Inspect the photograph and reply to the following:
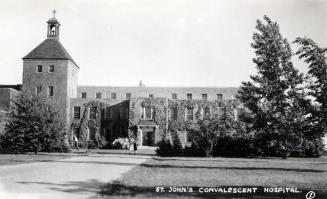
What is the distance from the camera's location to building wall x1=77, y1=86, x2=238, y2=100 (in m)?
51.3

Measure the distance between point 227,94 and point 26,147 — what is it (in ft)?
108

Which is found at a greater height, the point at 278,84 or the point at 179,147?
the point at 278,84

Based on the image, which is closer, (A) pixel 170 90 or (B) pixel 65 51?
(B) pixel 65 51

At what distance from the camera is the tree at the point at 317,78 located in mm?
13102

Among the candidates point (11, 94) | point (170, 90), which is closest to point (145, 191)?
point (11, 94)

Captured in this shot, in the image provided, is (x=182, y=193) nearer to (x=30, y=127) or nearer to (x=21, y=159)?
(x=21, y=159)

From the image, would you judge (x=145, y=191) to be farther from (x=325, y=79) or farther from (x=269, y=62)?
(x=269, y=62)

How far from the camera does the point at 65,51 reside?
42.7 m

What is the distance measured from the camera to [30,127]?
82.1ft

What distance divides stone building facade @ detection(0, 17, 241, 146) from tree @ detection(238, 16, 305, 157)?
14.9m

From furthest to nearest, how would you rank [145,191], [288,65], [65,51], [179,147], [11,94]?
[65,51] → [11,94] → [179,147] → [288,65] → [145,191]

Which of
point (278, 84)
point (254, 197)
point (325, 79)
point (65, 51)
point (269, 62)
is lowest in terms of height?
point (254, 197)

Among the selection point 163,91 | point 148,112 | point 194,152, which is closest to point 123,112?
point 148,112

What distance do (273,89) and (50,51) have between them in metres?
28.1
